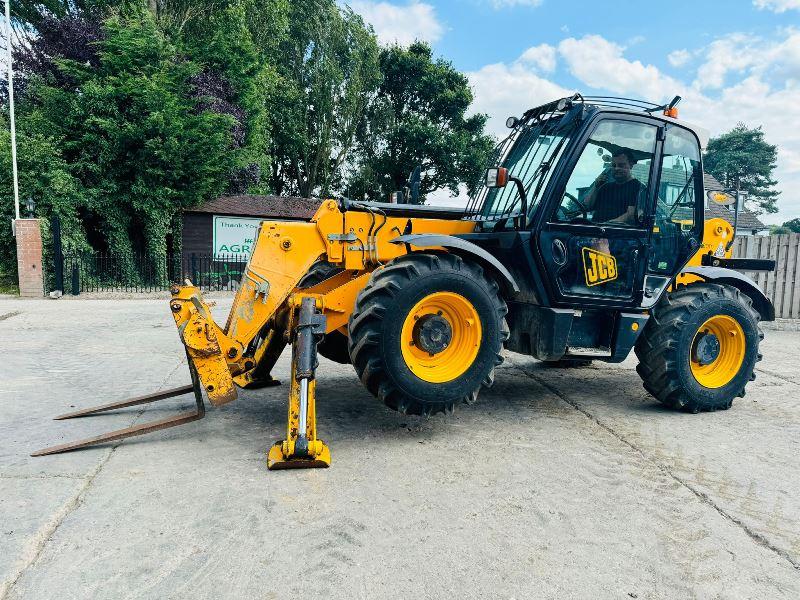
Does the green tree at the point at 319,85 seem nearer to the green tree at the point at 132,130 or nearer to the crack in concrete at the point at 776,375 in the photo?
the green tree at the point at 132,130

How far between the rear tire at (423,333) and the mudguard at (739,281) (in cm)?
241

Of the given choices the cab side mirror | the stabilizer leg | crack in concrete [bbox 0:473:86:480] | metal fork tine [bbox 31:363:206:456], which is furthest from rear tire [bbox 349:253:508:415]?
crack in concrete [bbox 0:473:86:480]

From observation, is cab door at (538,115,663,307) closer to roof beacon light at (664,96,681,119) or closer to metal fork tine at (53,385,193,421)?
roof beacon light at (664,96,681,119)

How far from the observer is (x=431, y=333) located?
4117 millimetres

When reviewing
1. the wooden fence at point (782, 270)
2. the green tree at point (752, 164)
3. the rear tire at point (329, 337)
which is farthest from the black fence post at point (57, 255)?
the green tree at point (752, 164)

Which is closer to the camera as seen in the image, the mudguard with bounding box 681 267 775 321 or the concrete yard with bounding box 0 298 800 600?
the concrete yard with bounding box 0 298 800 600

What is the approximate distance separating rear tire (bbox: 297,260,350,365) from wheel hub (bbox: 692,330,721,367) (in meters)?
3.19

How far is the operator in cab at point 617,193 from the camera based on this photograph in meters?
4.77

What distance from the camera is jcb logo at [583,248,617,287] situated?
4746 millimetres

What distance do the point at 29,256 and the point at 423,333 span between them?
14105 millimetres

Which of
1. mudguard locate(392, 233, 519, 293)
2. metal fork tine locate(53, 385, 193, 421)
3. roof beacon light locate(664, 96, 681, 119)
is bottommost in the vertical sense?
metal fork tine locate(53, 385, 193, 421)

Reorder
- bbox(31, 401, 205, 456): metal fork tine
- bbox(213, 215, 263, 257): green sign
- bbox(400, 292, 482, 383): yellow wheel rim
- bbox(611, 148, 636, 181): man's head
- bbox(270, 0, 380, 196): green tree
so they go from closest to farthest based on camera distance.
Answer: bbox(31, 401, 205, 456): metal fork tine, bbox(400, 292, 482, 383): yellow wheel rim, bbox(611, 148, 636, 181): man's head, bbox(213, 215, 263, 257): green sign, bbox(270, 0, 380, 196): green tree

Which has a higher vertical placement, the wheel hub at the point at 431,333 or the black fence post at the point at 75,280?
the wheel hub at the point at 431,333

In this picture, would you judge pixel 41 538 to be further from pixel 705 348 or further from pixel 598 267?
pixel 705 348
